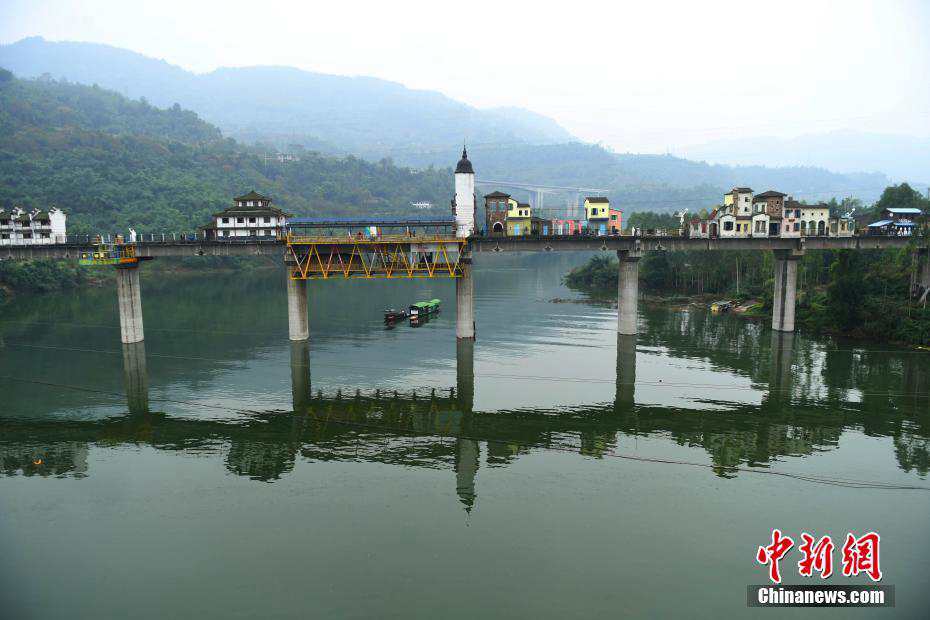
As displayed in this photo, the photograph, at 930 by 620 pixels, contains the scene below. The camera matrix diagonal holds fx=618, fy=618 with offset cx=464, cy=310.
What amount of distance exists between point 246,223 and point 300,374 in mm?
27885

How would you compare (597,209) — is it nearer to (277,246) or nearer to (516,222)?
(516,222)

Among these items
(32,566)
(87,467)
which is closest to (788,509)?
(32,566)

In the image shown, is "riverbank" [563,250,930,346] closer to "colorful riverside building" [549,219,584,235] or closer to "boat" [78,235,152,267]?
"colorful riverside building" [549,219,584,235]

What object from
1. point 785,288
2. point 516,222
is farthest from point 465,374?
point 785,288

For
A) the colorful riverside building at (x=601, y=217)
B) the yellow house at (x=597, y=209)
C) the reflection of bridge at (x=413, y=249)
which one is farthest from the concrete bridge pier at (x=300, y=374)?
the yellow house at (x=597, y=209)

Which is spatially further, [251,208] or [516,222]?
[251,208]

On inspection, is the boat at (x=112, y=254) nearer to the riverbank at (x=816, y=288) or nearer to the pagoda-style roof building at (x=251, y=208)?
the pagoda-style roof building at (x=251, y=208)

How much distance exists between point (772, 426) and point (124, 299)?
7256cm

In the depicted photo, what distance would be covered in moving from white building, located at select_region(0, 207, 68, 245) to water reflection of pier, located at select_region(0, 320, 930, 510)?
3656cm

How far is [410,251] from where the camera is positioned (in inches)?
2921

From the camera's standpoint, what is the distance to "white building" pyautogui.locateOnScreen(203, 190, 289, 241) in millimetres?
80875

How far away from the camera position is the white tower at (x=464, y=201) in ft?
247

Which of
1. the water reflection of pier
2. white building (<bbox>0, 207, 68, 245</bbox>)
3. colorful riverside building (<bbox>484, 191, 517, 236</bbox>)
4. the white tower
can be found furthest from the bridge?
the water reflection of pier

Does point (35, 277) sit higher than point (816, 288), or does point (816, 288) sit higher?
point (35, 277)
